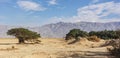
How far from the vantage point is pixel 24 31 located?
51.7m

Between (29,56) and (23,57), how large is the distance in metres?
0.90

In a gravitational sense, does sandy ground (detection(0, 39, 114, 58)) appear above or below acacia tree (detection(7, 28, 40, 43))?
below

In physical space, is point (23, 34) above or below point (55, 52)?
above

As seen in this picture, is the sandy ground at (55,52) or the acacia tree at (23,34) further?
the acacia tree at (23,34)

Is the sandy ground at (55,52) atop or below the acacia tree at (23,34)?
below

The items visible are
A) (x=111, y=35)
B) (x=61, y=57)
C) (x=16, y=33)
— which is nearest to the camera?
(x=61, y=57)

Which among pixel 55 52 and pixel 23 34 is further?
pixel 23 34

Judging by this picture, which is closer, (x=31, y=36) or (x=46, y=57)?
(x=46, y=57)

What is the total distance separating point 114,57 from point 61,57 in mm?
3894

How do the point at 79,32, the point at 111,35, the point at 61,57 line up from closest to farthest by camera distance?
the point at 61,57
the point at 111,35
the point at 79,32

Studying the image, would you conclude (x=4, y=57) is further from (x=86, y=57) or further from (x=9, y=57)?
(x=86, y=57)

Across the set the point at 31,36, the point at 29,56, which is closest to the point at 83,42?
the point at 31,36

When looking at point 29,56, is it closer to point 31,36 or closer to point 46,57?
point 46,57

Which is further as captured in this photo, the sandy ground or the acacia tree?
the acacia tree
